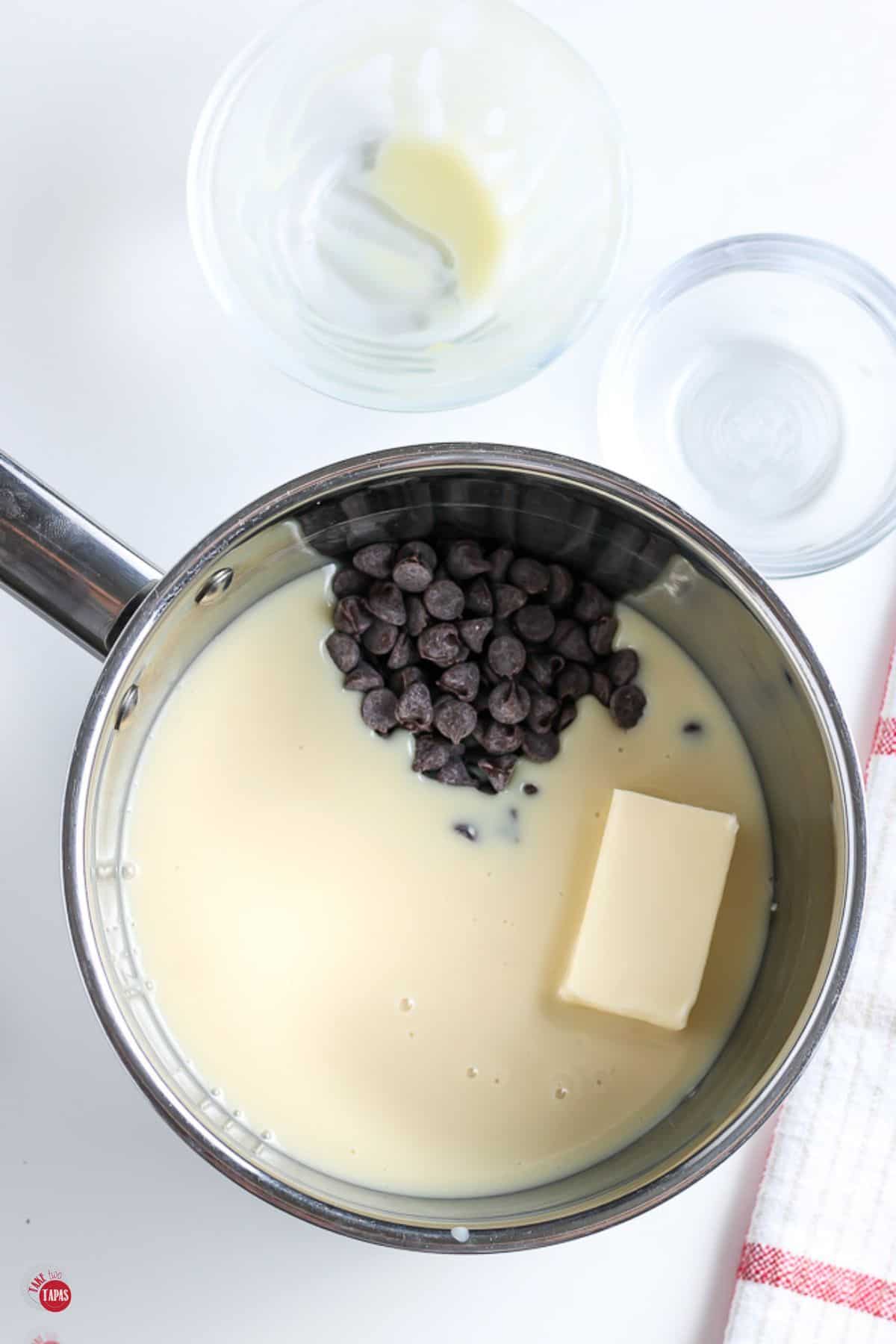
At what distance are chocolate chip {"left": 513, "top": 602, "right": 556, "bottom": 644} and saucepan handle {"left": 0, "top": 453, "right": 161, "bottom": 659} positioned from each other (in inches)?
11.4

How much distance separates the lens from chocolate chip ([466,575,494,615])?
92 centimetres

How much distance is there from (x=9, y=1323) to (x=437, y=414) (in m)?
0.78

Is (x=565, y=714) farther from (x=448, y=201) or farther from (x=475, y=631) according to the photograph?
(x=448, y=201)

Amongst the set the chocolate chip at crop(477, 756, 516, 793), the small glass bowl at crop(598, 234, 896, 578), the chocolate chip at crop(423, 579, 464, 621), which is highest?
the small glass bowl at crop(598, 234, 896, 578)

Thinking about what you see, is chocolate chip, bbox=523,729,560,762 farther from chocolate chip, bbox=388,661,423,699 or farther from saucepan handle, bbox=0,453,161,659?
saucepan handle, bbox=0,453,161,659

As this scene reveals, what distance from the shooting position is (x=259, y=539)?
79 cm

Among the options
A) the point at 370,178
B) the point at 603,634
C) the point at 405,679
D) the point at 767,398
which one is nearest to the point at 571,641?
the point at 603,634

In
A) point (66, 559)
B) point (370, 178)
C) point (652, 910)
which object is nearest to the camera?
point (66, 559)

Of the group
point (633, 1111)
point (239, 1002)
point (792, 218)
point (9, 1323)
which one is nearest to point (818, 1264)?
point (633, 1111)

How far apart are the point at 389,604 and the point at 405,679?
0.18ft

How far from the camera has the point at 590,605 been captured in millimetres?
925

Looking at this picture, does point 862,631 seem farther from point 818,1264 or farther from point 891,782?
point 818,1264

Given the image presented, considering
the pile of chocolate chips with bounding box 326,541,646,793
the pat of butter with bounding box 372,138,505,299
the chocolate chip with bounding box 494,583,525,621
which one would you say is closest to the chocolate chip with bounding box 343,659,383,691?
the pile of chocolate chips with bounding box 326,541,646,793

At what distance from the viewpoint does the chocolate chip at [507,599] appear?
0.92 meters
